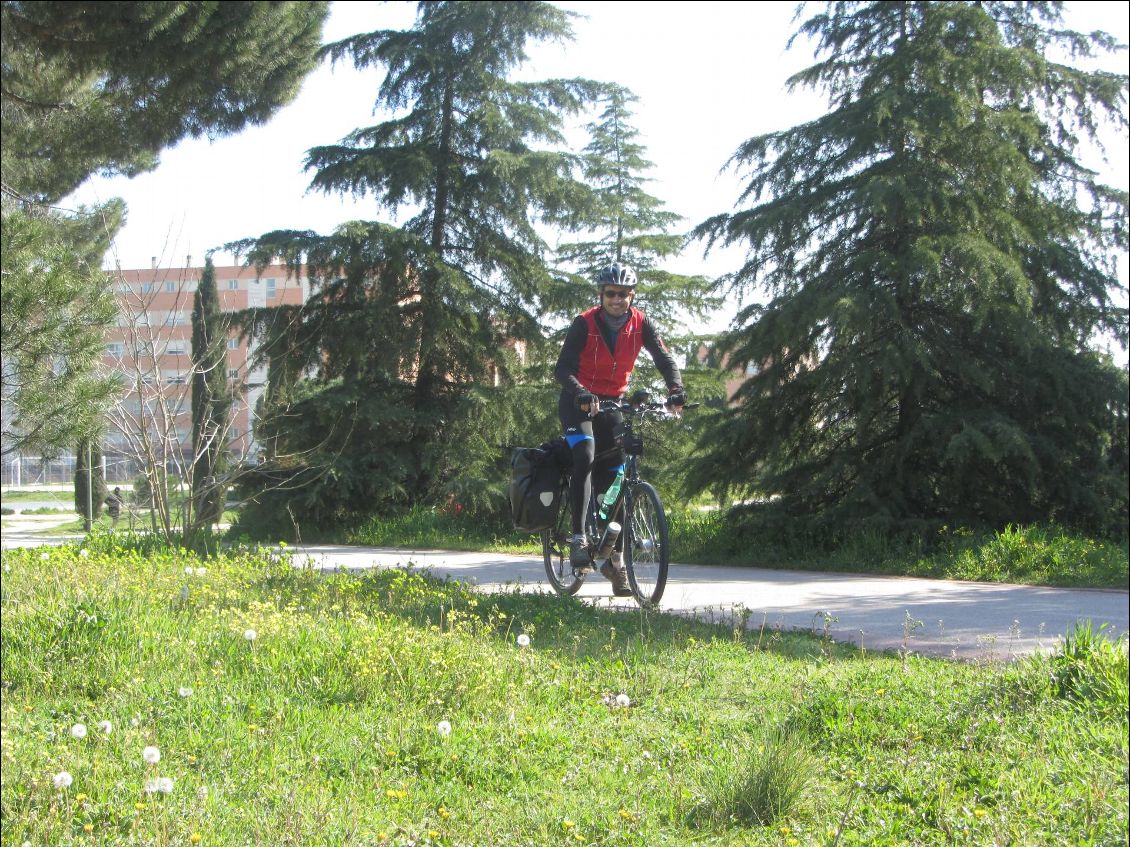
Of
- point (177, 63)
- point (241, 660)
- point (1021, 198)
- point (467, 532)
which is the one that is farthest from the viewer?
point (467, 532)

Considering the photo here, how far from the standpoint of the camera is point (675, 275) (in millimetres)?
19547

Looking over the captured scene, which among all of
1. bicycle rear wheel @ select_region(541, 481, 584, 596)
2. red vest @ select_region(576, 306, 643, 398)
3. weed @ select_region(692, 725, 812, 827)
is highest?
red vest @ select_region(576, 306, 643, 398)

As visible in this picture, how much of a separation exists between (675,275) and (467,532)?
6.84 meters

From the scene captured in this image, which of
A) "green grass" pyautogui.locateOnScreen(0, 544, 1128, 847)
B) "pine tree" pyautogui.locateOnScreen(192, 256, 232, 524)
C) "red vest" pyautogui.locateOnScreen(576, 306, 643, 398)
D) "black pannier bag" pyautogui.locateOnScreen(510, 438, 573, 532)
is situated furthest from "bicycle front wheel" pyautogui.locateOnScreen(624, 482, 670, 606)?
"pine tree" pyautogui.locateOnScreen(192, 256, 232, 524)

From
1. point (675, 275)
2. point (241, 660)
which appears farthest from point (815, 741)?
point (675, 275)

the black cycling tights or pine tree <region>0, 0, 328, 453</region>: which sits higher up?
pine tree <region>0, 0, 328, 453</region>

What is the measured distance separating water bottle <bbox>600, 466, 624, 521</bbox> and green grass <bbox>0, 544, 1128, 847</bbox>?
1.24m

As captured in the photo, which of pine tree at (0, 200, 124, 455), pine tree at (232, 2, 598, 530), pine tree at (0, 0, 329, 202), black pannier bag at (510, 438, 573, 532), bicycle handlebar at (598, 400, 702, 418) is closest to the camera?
bicycle handlebar at (598, 400, 702, 418)

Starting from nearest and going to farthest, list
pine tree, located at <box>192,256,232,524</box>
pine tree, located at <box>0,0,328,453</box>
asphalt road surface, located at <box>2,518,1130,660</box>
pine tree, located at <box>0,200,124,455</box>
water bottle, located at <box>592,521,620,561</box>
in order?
asphalt road surface, located at <box>2,518,1130,660</box>
water bottle, located at <box>592,521,620,561</box>
pine tree, located at <box>0,200,124,455</box>
pine tree, located at <box>0,0,328,453</box>
pine tree, located at <box>192,256,232,524</box>

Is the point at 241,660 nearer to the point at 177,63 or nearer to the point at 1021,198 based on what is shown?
the point at 177,63

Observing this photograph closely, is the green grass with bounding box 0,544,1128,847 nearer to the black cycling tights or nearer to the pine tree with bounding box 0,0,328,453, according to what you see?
the black cycling tights

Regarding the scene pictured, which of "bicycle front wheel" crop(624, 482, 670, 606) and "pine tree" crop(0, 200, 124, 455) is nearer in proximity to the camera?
"bicycle front wheel" crop(624, 482, 670, 606)

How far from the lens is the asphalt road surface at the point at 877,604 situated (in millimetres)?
6164

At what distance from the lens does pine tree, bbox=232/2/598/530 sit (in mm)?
16641
